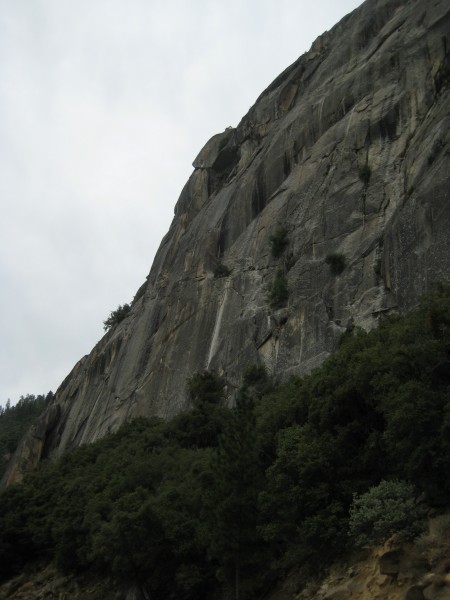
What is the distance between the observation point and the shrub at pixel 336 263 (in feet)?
107

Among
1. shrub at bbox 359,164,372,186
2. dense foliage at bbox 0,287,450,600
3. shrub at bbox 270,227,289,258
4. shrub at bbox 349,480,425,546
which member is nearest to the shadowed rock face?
shrub at bbox 359,164,372,186

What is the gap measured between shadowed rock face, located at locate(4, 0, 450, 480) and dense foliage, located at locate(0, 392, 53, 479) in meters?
16.7

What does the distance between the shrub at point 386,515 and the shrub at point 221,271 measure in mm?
29452

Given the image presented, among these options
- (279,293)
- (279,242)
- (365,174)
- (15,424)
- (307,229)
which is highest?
(15,424)

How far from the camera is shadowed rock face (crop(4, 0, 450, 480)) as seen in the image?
29.9 meters

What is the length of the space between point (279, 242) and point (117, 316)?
2666 centimetres

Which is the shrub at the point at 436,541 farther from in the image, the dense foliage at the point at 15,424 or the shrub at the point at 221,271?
the dense foliage at the point at 15,424

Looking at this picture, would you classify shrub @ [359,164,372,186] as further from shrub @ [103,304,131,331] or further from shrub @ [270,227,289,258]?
shrub @ [103,304,131,331]

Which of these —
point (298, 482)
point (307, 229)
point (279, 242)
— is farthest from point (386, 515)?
point (279, 242)

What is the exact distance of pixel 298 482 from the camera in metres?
17.1

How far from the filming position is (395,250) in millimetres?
28469

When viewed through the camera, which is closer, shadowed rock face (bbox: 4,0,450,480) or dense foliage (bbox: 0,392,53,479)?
shadowed rock face (bbox: 4,0,450,480)

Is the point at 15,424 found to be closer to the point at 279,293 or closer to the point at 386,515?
the point at 279,293

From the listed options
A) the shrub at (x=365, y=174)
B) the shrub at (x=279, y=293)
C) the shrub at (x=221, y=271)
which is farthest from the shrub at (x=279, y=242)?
the shrub at (x=365, y=174)
